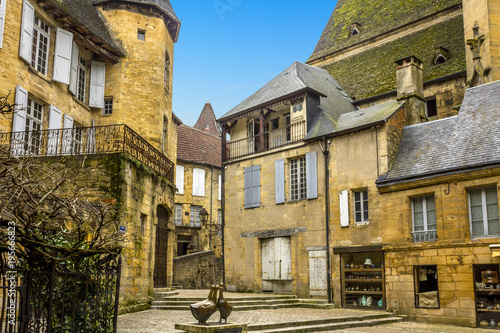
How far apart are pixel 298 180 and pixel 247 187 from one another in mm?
2405

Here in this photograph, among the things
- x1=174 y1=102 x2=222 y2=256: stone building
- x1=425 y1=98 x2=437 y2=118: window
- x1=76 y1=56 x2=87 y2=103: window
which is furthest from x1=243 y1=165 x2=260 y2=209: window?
x1=174 y1=102 x2=222 y2=256: stone building

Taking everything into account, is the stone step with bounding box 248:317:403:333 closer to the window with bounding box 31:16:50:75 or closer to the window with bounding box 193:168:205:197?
the window with bounding box 31:16:50:75

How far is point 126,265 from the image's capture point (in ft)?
38.9

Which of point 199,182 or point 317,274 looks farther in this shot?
point 199,182

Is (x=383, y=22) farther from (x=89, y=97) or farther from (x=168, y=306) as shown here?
(x=168, y=306)

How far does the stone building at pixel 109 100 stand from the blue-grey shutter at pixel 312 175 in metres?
4.53

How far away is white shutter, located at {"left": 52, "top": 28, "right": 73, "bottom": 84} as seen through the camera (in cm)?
1487

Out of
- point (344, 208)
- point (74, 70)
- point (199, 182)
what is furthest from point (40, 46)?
point (199, 182)

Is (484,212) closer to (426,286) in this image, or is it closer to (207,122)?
(426,286)

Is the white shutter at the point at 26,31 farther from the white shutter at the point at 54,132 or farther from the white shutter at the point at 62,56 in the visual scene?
the white shutter at the point at 54,132

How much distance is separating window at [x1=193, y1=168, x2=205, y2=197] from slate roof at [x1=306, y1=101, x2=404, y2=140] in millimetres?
12785

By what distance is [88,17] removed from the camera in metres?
16.8

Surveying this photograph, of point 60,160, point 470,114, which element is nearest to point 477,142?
Result: point 470,114

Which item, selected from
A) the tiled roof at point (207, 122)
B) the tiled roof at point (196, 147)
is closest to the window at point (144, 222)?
the tiled roof at point (196, 147)
